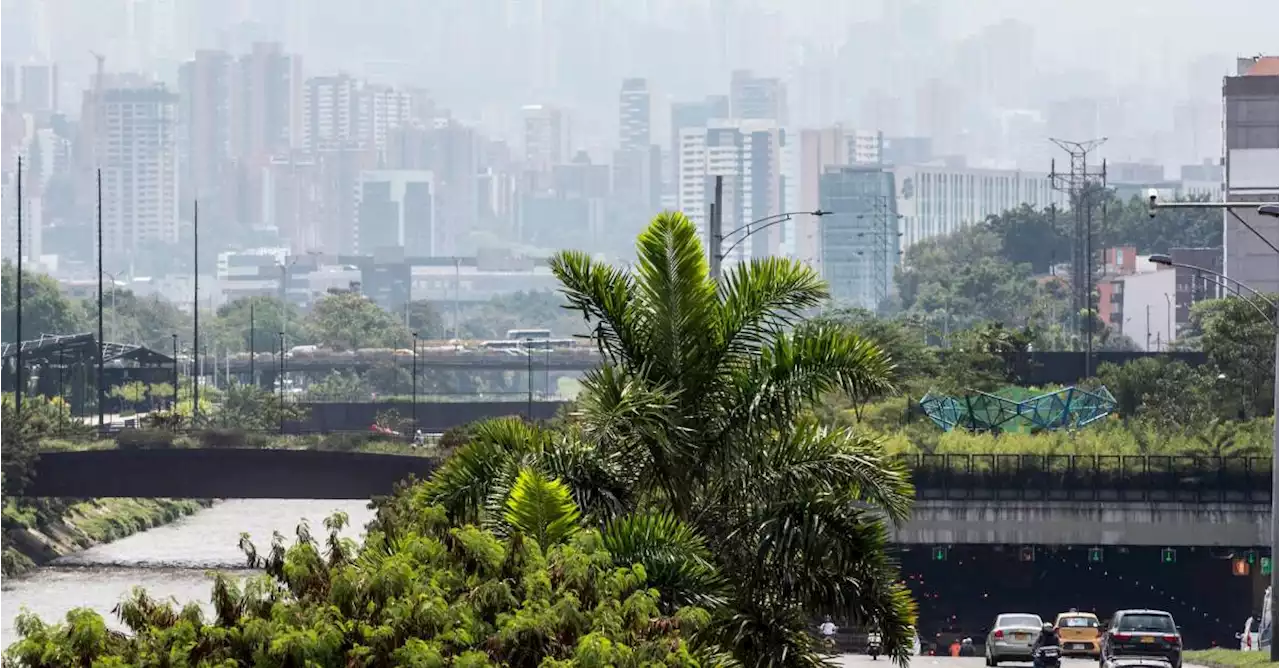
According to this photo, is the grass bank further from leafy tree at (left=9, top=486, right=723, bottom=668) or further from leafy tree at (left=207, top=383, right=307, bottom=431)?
leafy tree at (left=207, top=383, right=307, bottom=431)

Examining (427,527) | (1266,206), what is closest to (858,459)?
(427,527)

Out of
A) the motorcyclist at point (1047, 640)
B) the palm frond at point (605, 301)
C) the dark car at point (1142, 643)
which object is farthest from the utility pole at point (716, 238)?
the palm frond at point (605, 301)

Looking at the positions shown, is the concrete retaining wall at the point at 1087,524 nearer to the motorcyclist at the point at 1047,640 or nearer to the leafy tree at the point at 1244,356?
the leafy tree at the point at 1244,356

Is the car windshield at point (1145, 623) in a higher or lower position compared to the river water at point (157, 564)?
higher

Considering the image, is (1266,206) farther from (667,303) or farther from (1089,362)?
(1089,362)

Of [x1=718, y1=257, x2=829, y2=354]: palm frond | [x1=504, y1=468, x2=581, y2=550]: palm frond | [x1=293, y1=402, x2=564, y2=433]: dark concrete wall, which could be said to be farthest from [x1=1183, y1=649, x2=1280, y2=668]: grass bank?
[x1=293, y1=402, x2=564, y2=433]: dark concrete wall
